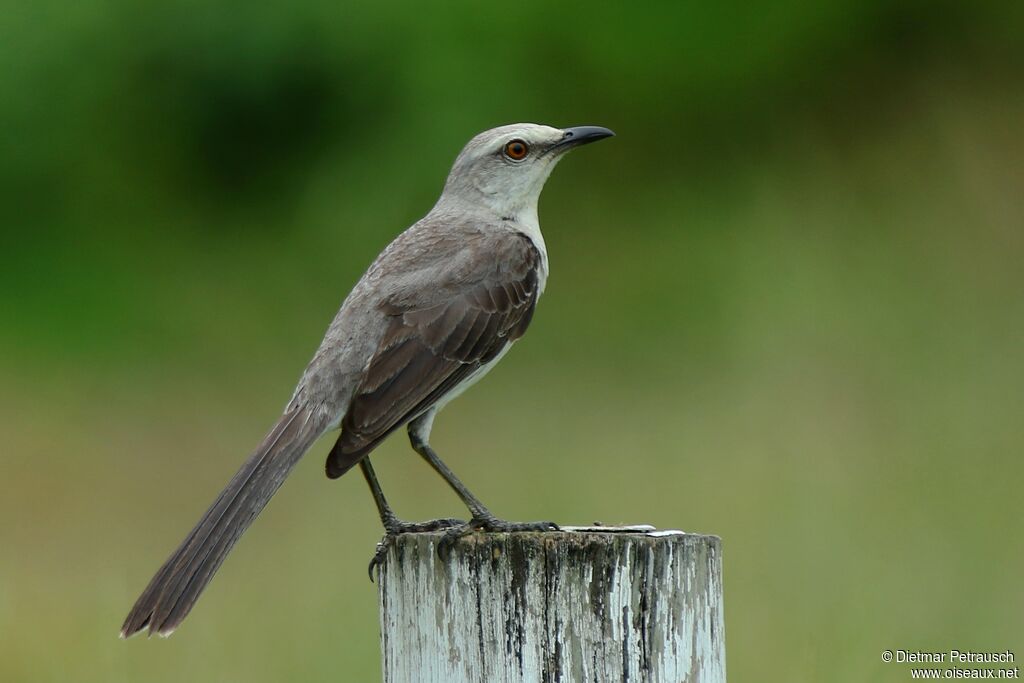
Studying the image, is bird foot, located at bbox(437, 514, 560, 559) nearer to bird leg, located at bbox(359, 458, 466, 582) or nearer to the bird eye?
bird leg, located at bbox(359, 458, 466, 582)

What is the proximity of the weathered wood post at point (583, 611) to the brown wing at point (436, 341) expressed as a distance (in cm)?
118

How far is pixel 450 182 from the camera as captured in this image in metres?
6.27

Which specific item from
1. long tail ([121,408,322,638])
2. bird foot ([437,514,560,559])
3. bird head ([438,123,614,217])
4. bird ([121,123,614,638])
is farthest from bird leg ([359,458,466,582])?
bird head ([438,123,614,217])

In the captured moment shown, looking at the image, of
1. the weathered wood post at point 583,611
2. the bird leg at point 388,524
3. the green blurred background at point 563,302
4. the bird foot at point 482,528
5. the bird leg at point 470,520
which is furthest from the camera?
the green blurred background at point 563,302

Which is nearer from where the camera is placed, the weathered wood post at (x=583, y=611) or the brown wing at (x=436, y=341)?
the weathered wood post at (x=583, y=611)

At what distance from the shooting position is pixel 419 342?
5.17 m

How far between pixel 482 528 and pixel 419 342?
84 centimetres

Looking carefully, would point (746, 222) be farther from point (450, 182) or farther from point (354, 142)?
point (450, 182)

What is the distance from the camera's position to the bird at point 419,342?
15.0ft

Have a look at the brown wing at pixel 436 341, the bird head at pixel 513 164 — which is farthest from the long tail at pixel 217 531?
the bird head at pixel 513 164

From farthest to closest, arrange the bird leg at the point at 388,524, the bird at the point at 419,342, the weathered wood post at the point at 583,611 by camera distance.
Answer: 1. the bird leg at the point at 388,524
2. the bird at the point at 419,342
3. the weathered wood post at the point at 583,611

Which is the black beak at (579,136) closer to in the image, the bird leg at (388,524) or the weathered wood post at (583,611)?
the bird leg at (388,524)

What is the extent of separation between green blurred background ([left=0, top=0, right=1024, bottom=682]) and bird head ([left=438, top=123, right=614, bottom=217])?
223 centimetres

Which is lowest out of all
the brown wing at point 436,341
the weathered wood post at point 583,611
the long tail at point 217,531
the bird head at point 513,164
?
the weathered wood post at point 583,611
